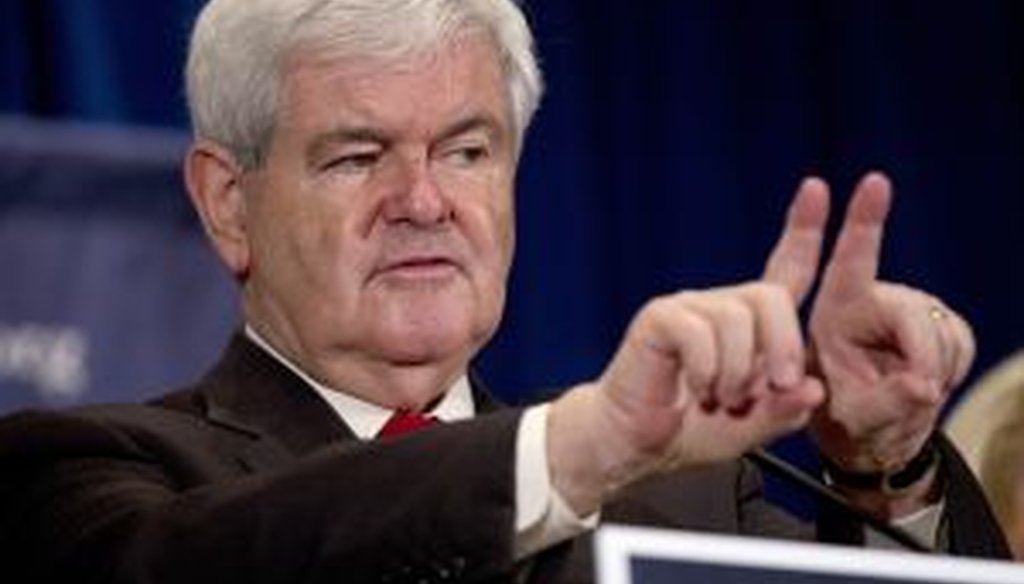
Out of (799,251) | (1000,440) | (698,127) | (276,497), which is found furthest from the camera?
(698,127)

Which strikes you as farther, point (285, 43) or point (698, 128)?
point (698, 128)

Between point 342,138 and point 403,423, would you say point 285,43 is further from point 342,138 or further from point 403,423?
point 403,423

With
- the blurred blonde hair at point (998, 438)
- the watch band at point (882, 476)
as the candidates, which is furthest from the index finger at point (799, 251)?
the blurred blonde hair at point (998, 438)

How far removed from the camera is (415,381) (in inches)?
79.3

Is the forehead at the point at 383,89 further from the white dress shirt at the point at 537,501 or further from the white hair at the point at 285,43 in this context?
the white dress shirt at the point at 537,501

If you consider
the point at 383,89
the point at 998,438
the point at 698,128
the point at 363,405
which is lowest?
the point at 998,438

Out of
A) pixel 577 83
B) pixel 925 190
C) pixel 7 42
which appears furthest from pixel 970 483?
pixel 925 190

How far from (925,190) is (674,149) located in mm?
401

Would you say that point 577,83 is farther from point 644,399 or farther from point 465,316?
point 644,399

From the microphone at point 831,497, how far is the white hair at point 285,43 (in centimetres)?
50

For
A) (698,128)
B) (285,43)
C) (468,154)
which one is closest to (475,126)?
(468,154)

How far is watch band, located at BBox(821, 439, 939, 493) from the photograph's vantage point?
1709 millimetres

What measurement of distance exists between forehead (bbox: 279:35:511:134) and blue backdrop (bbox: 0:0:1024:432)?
0.78m

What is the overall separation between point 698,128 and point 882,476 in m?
1.79
